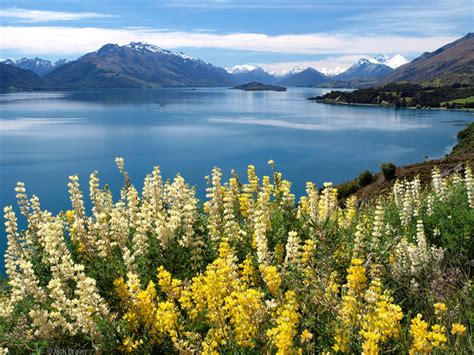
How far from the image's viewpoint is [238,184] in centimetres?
1015

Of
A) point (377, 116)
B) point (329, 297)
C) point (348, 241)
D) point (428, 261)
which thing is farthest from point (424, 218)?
point (377, 116)

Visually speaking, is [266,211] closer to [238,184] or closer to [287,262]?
[287,262]

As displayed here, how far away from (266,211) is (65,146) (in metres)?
82.2

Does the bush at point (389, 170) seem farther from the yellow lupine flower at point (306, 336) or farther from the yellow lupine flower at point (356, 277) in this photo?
the yellow lupine flower at point (306, 336)

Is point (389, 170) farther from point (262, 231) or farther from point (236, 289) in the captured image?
point (236, 289)

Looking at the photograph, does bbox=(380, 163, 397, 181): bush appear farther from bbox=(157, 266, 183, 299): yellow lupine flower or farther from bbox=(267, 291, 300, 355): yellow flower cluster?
bbox=(267, 291, 300, 355): yellow flower cluster

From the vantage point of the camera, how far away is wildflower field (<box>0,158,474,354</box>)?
3.80 m

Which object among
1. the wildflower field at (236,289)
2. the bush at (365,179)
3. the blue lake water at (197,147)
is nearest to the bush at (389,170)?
the bush at (365,179)

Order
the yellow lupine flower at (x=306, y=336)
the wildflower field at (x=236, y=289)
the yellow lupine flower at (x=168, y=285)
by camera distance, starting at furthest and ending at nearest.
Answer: the yellow lupine flower at (x=168, y=285) → the wildflower field at (x=236, y=289) → the yellow lupine flower at (x=306, y=336)

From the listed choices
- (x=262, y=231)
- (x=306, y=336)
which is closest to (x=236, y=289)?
(x=306, y=336)

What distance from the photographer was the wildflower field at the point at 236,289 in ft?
12.5

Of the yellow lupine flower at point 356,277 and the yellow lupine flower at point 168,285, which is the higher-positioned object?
the yellow lupine flower at point 356,277

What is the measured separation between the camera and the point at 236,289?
439 centimetres

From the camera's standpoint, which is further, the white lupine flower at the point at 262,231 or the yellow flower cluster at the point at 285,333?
the white lupine flower at the point at 262,231
